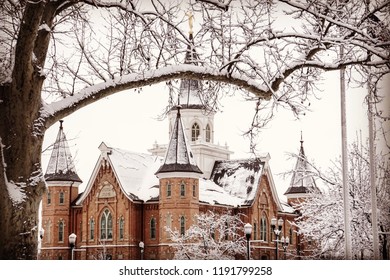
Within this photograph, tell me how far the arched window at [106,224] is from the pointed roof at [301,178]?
12.2ft

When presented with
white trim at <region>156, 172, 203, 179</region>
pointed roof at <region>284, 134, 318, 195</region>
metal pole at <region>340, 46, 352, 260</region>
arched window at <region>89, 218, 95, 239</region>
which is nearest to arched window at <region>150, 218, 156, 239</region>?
white trim at <region>156, 172, 203, 179</region>

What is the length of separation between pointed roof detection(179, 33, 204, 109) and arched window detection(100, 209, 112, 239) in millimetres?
5853

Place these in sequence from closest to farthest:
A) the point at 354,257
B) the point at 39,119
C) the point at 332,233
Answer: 1. the point at 39,119
2. the point at 354,257
3. the point at 332,233

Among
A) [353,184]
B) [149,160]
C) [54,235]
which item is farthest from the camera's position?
[149,160]

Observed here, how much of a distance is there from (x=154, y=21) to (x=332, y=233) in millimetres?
3366

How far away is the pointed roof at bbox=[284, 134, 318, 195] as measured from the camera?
21.3 ft

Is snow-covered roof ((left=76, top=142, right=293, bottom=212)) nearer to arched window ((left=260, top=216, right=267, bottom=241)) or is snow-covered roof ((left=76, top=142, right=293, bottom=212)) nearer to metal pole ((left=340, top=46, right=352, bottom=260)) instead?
arched window ((left=260, top=216, right=267, bottom=241))

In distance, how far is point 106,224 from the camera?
11242mm

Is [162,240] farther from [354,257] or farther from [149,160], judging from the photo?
[354,257]

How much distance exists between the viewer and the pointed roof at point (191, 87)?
388cm

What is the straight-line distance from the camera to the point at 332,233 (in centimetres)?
643

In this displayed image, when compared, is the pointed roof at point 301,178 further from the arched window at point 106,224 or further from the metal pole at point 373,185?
the arched window at point 106,224

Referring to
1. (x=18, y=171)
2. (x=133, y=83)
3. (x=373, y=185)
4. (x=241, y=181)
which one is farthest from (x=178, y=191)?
(x=18, y=171)
